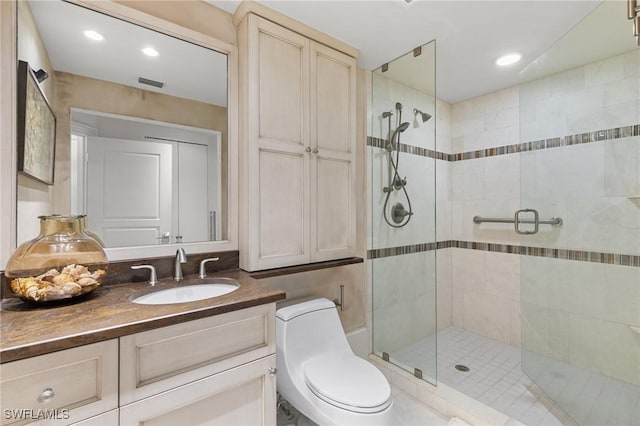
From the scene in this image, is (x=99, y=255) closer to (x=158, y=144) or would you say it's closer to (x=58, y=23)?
(x=158, y=144)

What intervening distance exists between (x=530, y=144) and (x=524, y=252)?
80cm

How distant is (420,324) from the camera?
2197 mm

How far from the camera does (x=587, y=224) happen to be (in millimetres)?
1810

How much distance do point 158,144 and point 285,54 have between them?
0.87 m

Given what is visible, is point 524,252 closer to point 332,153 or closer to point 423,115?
point 423,115

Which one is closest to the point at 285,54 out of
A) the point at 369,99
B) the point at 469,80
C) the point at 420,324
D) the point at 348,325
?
the point at 369,99

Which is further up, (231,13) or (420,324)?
(231,13)

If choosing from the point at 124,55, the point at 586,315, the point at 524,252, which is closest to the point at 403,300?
the point at 524,252

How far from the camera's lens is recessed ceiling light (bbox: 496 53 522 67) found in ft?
7.01

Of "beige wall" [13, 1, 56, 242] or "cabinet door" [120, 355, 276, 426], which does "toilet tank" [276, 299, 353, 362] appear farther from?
"beige wall" [13, 1, 56, 242]

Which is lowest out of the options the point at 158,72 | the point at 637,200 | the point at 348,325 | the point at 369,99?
A: the point at 348,325

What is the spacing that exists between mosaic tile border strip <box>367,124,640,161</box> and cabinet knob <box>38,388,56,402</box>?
2128 mm

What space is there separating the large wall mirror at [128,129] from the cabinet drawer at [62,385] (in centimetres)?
67

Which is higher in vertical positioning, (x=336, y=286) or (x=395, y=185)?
(x=395, y=185)
